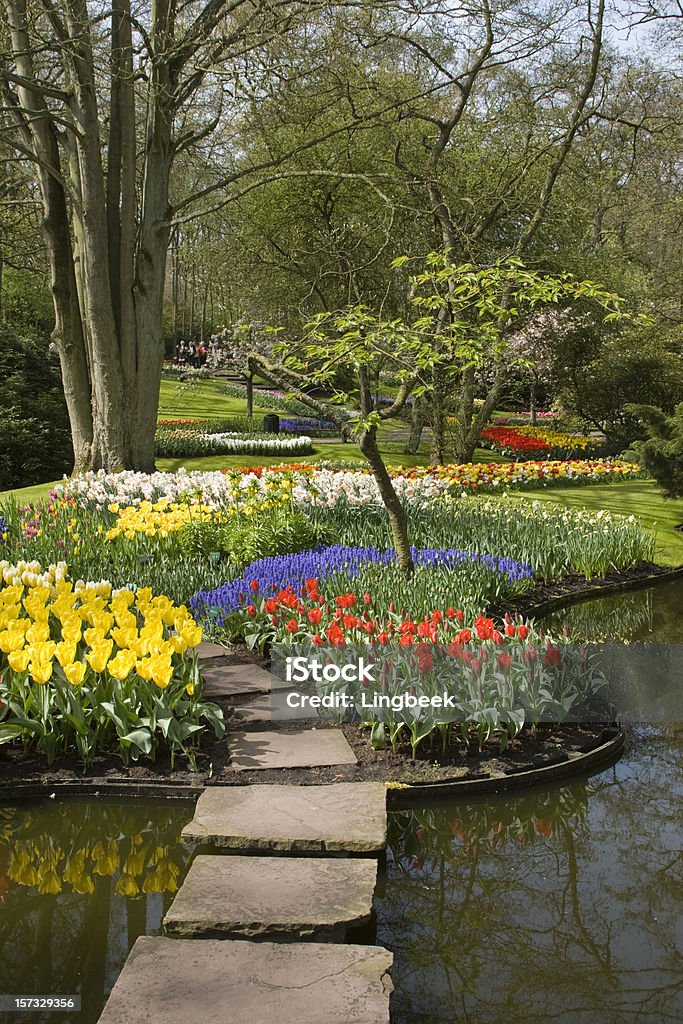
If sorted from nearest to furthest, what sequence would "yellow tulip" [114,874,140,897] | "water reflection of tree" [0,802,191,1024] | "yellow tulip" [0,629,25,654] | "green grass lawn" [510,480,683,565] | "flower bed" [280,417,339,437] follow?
"water reflection of tree" [0,802,191,1024]
"yellow tulip" [114,874,140,897]
"yellow tulip" [0,629,25,654]
"green grass lawn" [510,480,683,565]
"flower bed" [280,417,339,437]

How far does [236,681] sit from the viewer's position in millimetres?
5617

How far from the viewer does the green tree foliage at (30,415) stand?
1945 cm

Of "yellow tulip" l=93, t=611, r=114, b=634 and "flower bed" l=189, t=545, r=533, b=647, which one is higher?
"yellow tulip" l=93, t=611, r=114, b=634

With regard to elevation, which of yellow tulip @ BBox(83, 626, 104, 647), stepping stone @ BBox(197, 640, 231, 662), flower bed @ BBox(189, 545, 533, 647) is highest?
yellow tulip @ BBox(83, 626, 104, 647)

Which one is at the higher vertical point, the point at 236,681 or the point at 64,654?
the point at 64,654

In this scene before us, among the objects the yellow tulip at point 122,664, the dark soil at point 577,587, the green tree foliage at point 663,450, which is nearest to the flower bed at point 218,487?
the dark soil at point 577,587

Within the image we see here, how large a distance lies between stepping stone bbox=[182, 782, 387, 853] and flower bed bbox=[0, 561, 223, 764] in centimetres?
50

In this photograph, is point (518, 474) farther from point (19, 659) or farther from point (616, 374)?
point (19, 659)

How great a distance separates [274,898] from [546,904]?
0.98 m

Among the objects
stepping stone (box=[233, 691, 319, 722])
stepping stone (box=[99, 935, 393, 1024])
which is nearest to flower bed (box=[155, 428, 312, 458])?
stepping stone (box=[233, 691, 319, 722])

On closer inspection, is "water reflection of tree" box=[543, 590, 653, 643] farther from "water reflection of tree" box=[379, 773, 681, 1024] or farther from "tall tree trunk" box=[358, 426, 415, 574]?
"water reflection of tree" box=[379, 773, 681, 1024]

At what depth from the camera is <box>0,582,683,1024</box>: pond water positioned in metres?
2.91

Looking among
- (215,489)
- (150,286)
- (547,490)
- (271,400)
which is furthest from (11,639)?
(271,400)

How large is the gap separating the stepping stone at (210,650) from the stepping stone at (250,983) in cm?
311
